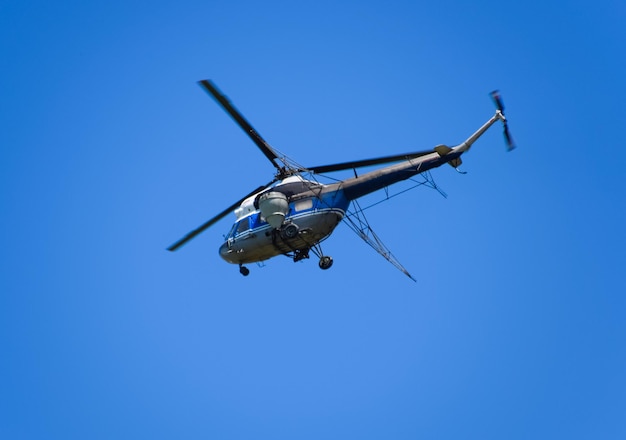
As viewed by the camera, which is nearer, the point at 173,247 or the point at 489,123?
the point at 489,123

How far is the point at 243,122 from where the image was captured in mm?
31922

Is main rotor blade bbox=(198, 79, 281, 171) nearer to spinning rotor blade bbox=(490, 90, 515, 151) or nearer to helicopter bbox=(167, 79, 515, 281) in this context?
helicopter bbox=(167, 79, 515, 281)

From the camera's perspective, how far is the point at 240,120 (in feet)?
104

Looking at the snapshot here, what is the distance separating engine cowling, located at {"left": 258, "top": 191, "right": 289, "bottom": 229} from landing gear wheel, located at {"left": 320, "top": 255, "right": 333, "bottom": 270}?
219 centimetres

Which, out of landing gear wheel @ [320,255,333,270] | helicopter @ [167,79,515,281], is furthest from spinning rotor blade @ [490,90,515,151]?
landing gear wheel @ [320,255,333,270]

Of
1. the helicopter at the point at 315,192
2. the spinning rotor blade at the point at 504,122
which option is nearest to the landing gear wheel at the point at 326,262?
the helicopter at the point at 315,192

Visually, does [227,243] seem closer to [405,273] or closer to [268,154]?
[268,154]

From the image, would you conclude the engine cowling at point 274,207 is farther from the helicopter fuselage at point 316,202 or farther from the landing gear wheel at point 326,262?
the landing gear wheel at point 326,262

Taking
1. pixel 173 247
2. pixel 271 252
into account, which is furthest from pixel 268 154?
pixel 173 247

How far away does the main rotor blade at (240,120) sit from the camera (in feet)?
99.8

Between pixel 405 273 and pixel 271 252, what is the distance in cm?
562

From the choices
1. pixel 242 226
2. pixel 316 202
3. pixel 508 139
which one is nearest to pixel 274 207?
pixel 316 202

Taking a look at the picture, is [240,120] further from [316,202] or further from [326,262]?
[326,262]

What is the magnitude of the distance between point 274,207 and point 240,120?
354cm
